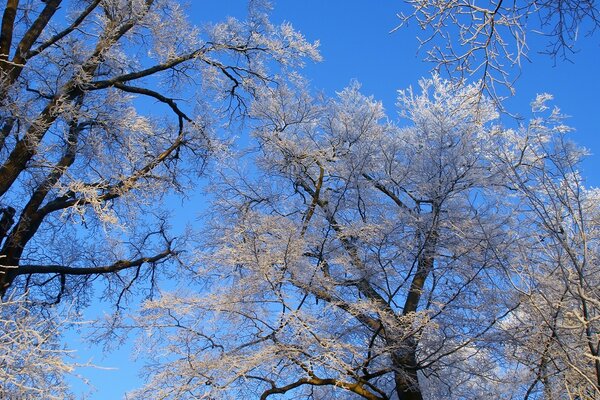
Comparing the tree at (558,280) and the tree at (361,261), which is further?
the tree at (361,261)

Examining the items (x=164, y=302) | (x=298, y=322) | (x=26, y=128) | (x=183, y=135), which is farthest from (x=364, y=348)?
(x=26, y=128)

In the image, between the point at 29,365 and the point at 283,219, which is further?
the point at 283,219

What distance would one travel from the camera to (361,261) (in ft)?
33.6

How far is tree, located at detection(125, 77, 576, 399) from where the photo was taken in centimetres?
866

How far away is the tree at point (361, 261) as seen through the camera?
28.4 feet

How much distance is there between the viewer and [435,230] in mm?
10047

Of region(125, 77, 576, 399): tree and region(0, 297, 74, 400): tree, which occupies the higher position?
region(125, 77, 576, 399): tree

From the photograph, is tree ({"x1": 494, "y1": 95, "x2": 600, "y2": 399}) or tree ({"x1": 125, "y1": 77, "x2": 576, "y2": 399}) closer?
tree ({"x1": 494, "y1": 95, "x2": 600, "y2": 399})

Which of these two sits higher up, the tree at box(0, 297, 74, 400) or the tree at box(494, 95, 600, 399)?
the tree at box(494, 95, 600, 399)

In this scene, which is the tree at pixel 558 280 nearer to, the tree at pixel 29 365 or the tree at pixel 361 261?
the tree at pixel 361 261

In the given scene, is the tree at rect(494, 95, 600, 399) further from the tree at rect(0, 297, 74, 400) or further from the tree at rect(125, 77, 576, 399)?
the tree at rect(0, 297, 74, 400)

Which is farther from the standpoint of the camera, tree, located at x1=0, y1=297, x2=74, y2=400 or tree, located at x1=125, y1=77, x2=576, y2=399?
tree, located at x1=125, y1=77, x2=576, y2=399

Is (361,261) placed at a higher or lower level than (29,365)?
higher

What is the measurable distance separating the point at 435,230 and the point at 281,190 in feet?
11.0
